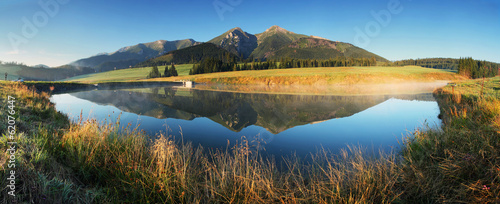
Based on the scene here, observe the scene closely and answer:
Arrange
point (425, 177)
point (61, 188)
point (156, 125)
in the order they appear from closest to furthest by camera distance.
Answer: point (61, 188), point (425, 177), point (156, 125)

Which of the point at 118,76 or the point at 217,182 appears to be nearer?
the point at 217,182

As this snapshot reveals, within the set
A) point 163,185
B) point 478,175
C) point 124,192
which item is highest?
point 478,175

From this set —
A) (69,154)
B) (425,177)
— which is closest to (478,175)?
(425,177)

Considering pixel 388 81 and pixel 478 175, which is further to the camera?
pixel 388 81

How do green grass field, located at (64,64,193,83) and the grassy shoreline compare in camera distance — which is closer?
the grassy shoreline

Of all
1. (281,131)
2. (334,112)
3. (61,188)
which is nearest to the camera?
(61,188)

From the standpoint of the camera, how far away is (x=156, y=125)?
10812 mm

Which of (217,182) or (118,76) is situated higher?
(118,76)

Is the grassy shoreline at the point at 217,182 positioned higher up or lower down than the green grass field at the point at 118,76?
lower down

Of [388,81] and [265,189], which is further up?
[388,81]

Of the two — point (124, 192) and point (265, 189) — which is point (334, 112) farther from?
point (124, 192)

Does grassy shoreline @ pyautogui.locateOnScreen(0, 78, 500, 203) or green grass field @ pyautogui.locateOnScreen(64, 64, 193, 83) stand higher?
green grass field @ pyautogui.locateOnScreen(64, 64, 193, 83)

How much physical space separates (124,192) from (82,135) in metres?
2.50

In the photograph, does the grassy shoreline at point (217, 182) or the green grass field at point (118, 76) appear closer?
the grassy shoreline at point (217, 182)
